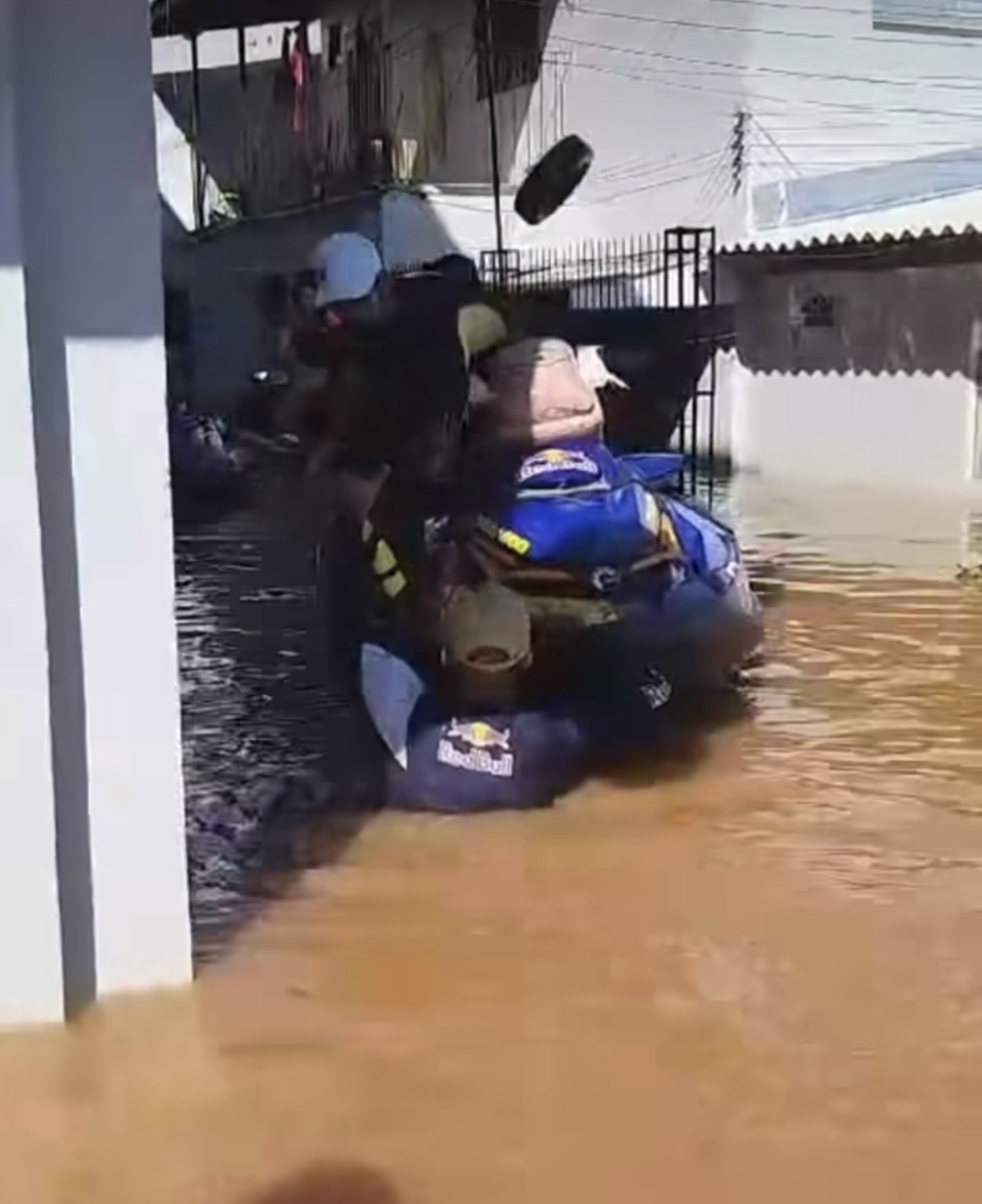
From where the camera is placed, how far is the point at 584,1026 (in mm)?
3934

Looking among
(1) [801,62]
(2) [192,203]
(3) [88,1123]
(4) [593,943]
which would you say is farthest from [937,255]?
(3) [88,1123]

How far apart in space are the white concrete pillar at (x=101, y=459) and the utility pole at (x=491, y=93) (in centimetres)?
1130

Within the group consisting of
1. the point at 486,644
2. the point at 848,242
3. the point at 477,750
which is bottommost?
the point at 477,750

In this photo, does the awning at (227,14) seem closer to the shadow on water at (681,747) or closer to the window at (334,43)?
the window at (334,43)

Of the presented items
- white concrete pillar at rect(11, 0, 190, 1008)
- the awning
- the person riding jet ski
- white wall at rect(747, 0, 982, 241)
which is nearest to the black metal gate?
white wall at rect(747, 0, 982, 241)

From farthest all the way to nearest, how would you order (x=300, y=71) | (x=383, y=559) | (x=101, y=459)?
(x=300, y=71) → (x=383, y=559) → (x=101, y=459)

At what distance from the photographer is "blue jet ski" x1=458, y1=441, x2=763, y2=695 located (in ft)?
18.8

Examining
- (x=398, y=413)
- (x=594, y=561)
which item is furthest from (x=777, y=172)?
(x=594, y=561)

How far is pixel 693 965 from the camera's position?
4.29m

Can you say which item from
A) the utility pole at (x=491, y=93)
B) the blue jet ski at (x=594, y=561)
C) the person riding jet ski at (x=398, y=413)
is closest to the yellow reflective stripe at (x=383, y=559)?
the person riding jet ski at (x=398, y=413)

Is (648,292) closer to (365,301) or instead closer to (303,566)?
(303,566)

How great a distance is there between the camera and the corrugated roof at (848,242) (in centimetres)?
1336

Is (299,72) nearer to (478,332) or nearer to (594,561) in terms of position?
(478,332)

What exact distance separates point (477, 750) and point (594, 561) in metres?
0.77
